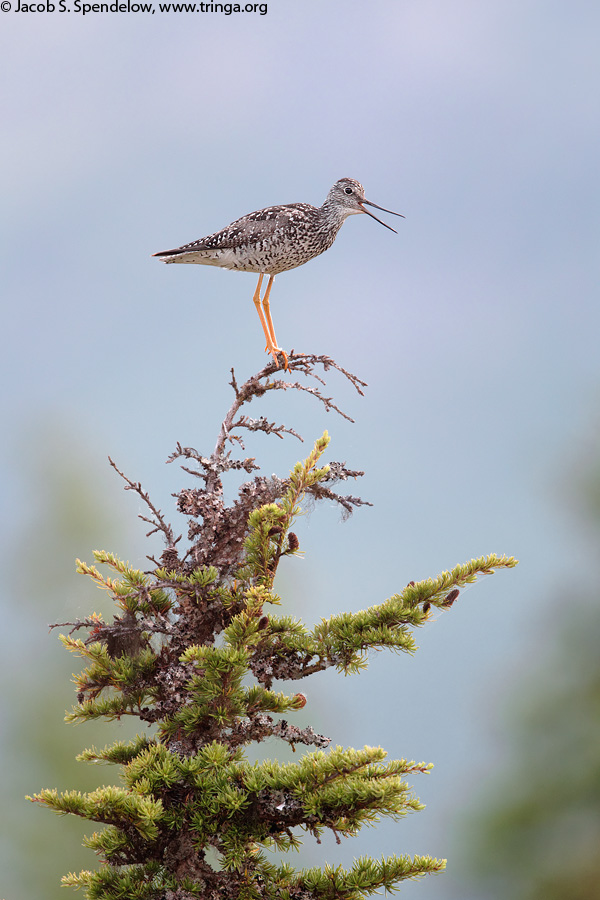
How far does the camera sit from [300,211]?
5809 millimetres

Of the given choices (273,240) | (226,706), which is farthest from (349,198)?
(226,706)

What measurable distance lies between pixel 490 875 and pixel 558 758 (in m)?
1.52

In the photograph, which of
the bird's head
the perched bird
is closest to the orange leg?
the perched bird

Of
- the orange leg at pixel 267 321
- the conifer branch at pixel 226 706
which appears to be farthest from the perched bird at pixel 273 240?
the conifer branch at pixel 226 706

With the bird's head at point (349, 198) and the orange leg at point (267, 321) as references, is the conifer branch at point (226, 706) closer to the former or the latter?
the orange leg at point (267, 321)

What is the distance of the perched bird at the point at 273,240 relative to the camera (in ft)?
18.5

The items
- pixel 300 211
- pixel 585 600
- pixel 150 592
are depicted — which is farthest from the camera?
pixel 585 600

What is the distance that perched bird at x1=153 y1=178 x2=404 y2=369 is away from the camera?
18.5 ft

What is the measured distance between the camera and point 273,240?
Result: 561 centimetres

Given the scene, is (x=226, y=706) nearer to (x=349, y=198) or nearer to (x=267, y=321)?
(x=267, y=321)

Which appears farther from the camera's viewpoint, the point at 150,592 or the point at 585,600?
the point at 585,600

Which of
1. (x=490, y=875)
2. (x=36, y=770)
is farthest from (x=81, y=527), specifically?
(x=490, y=875)

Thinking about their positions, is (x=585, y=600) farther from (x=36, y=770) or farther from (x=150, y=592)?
(x=150, y=592)

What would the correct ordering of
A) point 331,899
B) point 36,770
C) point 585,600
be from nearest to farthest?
point 331,899
point 36,770
point 585,600
